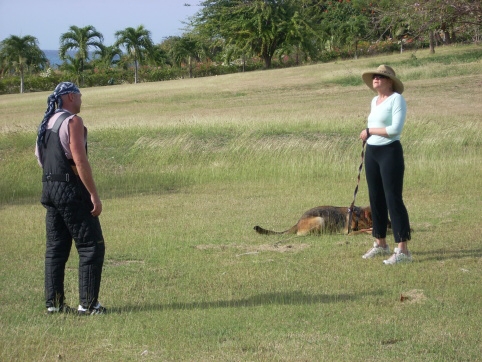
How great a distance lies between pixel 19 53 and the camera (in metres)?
53.2

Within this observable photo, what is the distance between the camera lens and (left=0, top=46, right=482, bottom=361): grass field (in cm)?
525

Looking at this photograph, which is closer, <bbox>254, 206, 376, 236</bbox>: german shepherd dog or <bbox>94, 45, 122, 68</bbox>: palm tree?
<bbox>254, 206, 376, 236</bbox>: german shepherd dog

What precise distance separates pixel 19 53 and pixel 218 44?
14.5 meters

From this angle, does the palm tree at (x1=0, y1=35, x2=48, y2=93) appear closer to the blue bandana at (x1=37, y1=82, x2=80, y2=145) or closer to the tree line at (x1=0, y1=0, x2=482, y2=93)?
the tree line at (x1=0, y1=0, x2=482, y2=93)

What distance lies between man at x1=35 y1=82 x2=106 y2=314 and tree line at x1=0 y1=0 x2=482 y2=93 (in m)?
46.3

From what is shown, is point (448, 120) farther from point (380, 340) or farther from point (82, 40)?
point (82, 40)

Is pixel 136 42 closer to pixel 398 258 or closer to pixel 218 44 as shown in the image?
pixel 218 44

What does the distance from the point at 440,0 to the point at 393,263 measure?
187 inches

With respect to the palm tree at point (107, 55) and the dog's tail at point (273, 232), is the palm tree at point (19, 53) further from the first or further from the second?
the dog's tail at point (273, 232)

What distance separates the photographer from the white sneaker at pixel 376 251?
7953 millimetres

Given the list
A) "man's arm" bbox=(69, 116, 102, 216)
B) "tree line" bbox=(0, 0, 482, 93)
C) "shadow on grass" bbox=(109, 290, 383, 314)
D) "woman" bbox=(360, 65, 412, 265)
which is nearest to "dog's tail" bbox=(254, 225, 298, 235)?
"woman" bbox=(360, 65, 412, 265)

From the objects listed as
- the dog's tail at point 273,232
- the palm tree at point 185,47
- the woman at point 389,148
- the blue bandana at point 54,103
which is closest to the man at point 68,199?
the blue bandana at point 54,103

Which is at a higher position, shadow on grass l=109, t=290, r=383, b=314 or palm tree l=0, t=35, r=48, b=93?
palm tree l=0, t=35, r=48, b=93

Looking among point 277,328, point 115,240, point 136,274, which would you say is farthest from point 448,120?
point 277,328
